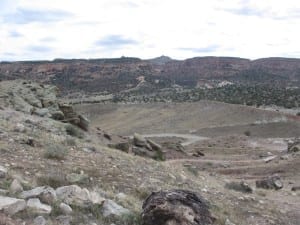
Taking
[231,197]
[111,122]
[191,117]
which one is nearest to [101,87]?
[111,122]

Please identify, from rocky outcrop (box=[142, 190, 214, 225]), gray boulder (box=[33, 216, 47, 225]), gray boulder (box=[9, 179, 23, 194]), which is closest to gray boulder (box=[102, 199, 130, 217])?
rocky outcrop (box=[142, 190, 214, 225])

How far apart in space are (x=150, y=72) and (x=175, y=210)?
492 ft

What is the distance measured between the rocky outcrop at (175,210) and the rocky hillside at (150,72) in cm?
10770

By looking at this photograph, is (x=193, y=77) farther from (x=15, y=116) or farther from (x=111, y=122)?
(x=15, y=116)

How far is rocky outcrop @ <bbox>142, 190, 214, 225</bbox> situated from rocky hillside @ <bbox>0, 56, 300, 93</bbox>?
10770cm

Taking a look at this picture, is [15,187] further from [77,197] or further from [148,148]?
[148,148]

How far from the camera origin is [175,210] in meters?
7.80

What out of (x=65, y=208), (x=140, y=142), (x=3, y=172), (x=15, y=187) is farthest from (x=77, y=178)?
(x=140, y=142)

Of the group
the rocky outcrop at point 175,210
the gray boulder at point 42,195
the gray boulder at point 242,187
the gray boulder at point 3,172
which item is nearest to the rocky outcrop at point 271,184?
the gray boulder at point 242,187

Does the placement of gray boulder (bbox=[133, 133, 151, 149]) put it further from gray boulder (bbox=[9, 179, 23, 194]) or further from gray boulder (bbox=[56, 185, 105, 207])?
gray boulder (bbox=[9, 179, 23, 194])

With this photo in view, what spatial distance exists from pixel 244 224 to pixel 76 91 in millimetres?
117282

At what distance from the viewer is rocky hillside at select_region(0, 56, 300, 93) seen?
134 m

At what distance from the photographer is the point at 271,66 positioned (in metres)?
177

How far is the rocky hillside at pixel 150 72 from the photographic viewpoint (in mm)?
133625
